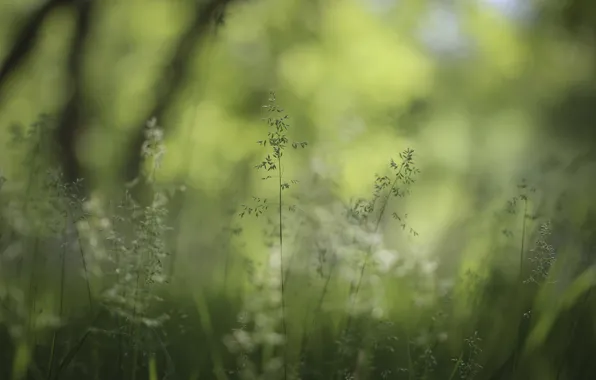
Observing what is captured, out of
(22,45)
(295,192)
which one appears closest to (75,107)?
(22,45)

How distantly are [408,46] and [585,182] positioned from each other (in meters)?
0.44

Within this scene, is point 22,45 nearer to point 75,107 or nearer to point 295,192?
point 75,107

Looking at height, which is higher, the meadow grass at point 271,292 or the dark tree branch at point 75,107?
the dark tree branch at point 75,107

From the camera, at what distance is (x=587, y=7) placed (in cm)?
121

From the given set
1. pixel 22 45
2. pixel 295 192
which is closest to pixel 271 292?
pixel 295 192

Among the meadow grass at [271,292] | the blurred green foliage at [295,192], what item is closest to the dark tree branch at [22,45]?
the blurred green foliage at [295,192]

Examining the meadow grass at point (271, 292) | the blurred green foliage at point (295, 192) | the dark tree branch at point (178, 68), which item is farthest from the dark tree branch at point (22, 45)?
the dark tree branch at point (178, 68)

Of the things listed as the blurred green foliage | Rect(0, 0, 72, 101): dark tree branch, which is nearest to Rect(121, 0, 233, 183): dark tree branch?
the blurred green foliage

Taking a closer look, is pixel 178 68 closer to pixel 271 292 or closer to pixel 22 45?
pixel 22 45

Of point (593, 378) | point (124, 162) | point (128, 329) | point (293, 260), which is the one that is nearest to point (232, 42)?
point (124, 162)

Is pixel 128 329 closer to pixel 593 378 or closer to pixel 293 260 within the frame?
pixel 293 260

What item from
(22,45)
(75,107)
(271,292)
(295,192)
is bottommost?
(271,292)

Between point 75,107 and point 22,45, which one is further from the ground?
point 22,45

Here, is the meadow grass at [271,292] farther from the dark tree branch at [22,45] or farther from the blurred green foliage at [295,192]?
the dark tree branch at [22,45]
